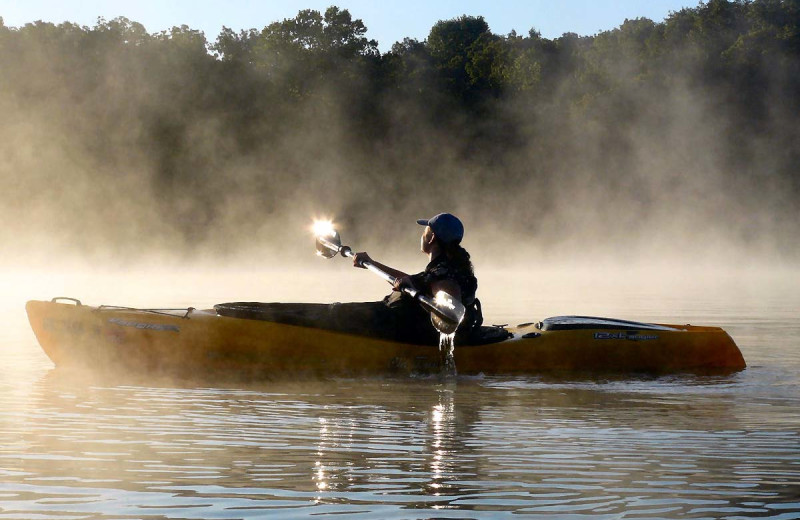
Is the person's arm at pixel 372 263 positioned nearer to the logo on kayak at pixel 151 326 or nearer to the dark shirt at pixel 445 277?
the dark shirt at pixel 445 277

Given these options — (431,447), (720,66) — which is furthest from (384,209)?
(431,447)

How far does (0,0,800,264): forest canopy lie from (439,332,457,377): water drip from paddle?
3610cm

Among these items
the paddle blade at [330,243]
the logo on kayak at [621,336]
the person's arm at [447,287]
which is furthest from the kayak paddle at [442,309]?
the paddle blade at [330,243]

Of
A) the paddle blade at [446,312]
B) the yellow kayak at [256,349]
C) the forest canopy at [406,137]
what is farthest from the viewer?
the forest canopy at [406,137]

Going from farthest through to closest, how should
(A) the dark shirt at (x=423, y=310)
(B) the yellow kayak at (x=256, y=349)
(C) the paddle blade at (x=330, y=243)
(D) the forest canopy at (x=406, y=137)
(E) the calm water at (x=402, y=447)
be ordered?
(D) the forest canopy at (x=406, y=137) < (C) the paddle blade at (x=330, y=243) < (B) the yellow kayak at (x=256, y=349) < (A) the dark shirt at (x=423, y=310) < (E) the calm water at (x=402, y=447)

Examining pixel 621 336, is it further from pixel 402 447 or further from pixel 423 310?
pixel 402 447

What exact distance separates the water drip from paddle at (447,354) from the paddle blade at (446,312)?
0.54 metres

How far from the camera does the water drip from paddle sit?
8750mm

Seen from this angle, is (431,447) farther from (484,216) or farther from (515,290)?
(484,216)

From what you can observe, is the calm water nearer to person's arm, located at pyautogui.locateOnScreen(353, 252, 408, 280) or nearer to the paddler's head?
person's arm, located at pyautogui.locateOnScreen(353, 252, 408, 280)

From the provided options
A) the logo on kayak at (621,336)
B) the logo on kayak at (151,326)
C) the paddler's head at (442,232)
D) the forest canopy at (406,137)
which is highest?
the forest canopy at (406,137)

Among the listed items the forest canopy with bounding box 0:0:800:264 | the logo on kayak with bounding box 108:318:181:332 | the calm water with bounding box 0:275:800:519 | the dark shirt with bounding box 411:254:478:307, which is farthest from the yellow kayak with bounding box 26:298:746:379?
the forest canopy with bounding box 0:0:800:264

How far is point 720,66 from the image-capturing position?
155 feet

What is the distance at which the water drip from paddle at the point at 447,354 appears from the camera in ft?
28.7
